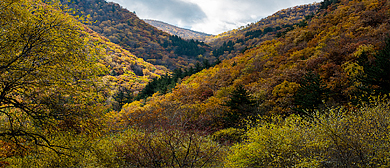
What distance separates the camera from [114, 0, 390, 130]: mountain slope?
62.6ft

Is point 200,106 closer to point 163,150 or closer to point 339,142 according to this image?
point 163,150

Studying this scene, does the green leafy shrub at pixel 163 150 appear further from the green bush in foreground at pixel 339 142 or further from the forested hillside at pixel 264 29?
the forested hillside at pixel 264 29

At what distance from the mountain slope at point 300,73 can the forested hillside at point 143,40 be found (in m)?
108

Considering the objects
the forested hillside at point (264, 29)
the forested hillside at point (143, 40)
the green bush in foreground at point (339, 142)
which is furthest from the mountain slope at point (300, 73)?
the forested hillside at point (143, 40)

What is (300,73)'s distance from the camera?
23.1 meters

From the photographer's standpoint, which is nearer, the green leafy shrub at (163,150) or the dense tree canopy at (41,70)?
the dense tree canopy at (41,70)

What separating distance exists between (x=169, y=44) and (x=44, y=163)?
165910 millimetres

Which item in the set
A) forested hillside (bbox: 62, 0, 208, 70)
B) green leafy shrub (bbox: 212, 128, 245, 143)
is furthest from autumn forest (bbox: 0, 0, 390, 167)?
forested hillside (bbox: 62, 0, 208, 70)

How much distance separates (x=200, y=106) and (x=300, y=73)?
45.7 feet

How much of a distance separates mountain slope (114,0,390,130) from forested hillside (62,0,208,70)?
108 meters

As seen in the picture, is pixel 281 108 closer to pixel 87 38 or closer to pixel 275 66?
pixel 275 66

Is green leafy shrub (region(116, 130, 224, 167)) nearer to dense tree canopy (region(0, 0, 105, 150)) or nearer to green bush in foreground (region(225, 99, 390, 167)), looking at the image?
green bush in foreground (region(225, 99, 390, 167))

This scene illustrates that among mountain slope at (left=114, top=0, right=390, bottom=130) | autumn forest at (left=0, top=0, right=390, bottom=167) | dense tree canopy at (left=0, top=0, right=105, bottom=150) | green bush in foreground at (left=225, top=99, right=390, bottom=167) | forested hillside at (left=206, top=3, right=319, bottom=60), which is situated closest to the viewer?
dense tree canopy at (left=0, top=0, right=105, bottom=150)

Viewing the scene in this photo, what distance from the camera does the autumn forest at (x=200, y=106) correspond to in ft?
22.5
